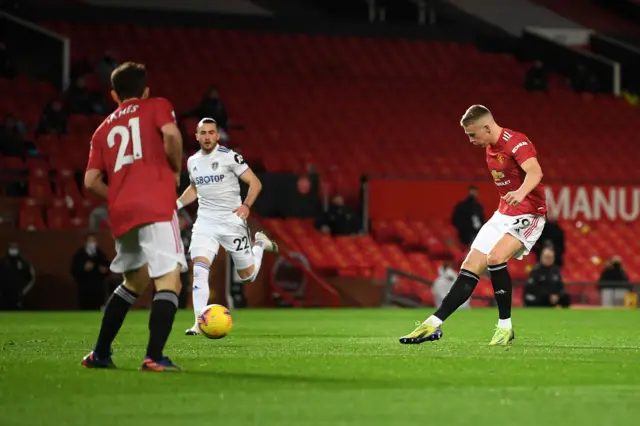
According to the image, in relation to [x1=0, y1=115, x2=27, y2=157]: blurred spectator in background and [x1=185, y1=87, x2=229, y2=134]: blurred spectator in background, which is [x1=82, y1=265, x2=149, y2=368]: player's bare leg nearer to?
[x1=0, y1=115, x2=27, y2=157]: blurred spectator in background

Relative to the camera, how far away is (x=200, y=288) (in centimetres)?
1284

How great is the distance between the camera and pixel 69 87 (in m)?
27.2

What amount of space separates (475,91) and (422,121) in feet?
8.78

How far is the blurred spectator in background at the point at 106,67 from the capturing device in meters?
28.4

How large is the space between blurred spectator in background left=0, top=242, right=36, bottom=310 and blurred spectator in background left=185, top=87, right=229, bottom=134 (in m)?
5.46

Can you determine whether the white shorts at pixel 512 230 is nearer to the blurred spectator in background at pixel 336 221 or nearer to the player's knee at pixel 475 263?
the player's knee at pixel 475 263

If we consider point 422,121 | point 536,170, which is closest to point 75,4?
point 422,121

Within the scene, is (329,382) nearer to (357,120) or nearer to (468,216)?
(468,216)

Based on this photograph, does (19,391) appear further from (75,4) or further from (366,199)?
(75,4)

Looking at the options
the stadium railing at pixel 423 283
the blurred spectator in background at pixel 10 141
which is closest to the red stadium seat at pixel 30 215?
the blurred spectator in background at pixel 10 141

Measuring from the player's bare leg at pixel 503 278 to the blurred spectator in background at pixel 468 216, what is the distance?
46.3 ft

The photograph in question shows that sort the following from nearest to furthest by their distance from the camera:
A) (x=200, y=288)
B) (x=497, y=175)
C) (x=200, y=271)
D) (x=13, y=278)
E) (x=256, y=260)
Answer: (x=497, y=175) < (x=200, y=288) < (x=200, y=271) < (x=256, y=260) < (x=13, y=278)

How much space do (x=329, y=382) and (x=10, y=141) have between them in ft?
60.1

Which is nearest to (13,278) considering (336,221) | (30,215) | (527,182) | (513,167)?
(30,215)
